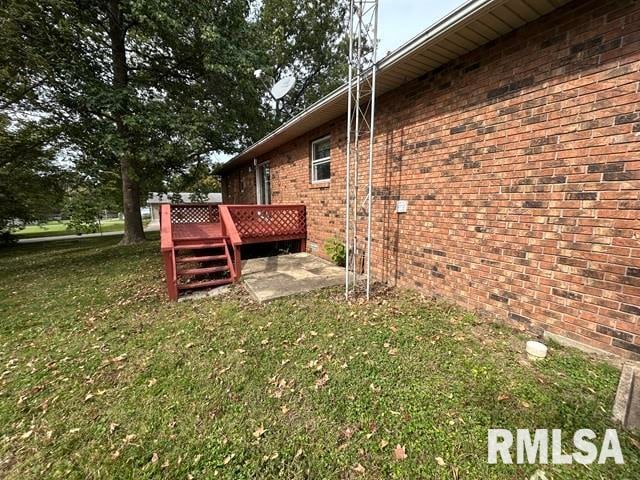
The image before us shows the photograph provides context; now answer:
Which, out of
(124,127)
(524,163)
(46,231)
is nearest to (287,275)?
(524,163)

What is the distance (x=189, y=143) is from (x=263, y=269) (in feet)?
16.8

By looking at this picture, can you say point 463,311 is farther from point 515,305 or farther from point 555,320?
point 555,320

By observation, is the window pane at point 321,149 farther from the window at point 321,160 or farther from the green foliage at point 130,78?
the green foliage at point 130,78

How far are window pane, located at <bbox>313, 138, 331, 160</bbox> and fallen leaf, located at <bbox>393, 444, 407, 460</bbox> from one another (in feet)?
19.5

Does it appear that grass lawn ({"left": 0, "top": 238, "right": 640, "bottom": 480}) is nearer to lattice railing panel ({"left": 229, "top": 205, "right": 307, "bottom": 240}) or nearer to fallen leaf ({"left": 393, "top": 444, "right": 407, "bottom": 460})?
fallen leaf ({"left": 393, "top": 444, "right": 407, "bottom": 460})

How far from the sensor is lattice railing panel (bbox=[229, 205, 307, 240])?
6.80 meters

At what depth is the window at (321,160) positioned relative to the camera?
669cm

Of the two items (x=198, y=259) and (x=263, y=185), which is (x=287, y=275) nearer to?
(x=198, y=259)

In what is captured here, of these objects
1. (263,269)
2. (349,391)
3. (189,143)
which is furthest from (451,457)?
(189,143)

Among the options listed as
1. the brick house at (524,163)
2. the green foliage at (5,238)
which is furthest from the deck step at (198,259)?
the green foliage at (5,238)

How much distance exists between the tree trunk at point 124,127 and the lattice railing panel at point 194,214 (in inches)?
72.1

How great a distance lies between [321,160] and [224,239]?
124 inches

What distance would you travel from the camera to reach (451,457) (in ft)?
5.80

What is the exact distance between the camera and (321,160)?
689 cm
